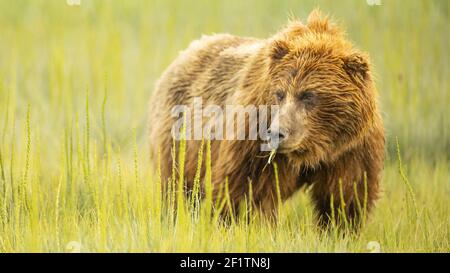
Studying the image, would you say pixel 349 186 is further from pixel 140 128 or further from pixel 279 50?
pixel 140 128

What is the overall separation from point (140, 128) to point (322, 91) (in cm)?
378

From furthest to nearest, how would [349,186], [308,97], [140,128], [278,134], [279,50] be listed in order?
[140,128], [349,186], [279,50], [308,97], [278,134]

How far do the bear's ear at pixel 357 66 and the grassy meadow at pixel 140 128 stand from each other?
84cm

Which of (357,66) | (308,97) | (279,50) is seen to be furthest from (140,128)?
(357,66)

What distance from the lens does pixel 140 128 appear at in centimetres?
846

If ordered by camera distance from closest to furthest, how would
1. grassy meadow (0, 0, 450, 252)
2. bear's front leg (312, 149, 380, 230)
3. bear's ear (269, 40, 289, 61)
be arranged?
grassy meadow (0, 0, 450, 252) → bear's ear (269, 40, 289, 61) → bear's front leg (312, 149, 380, 230)

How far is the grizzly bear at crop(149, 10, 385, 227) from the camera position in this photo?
506cm

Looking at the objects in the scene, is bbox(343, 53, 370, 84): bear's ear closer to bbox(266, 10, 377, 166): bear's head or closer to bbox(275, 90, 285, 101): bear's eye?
bbox(266, 10, 377, 166): bear's head

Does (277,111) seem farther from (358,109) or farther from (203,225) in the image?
(203,225)

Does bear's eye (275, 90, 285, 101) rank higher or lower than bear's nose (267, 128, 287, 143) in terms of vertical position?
higher

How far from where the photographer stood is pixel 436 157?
668 centimetres

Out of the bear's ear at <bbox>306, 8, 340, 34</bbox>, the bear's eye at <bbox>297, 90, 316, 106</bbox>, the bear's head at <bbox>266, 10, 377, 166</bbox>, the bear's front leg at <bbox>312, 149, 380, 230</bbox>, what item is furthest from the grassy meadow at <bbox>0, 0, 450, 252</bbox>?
the bear's eye at <bbox>297, 90, 316, 106</bbox>

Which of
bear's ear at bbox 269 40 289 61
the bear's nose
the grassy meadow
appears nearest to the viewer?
the grassy meadow
